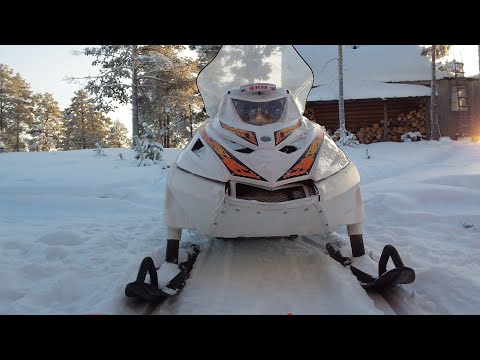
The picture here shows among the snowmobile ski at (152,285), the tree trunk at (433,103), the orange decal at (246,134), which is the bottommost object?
the snowmobile ski at (152,285)

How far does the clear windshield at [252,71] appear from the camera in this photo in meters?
4.41

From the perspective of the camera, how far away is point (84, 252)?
373 cm

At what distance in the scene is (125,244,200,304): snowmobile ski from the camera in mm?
2480

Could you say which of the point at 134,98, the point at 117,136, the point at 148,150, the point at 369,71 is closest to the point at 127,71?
the point at 134,98

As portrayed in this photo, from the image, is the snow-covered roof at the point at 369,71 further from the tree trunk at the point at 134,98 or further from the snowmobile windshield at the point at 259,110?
the snowmobile windshield at the point at 259,110

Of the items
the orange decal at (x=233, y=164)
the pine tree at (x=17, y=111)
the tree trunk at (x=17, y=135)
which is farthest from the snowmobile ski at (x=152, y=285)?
the tree trunk at (x=17, y=135)

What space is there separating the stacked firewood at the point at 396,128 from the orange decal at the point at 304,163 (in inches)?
676

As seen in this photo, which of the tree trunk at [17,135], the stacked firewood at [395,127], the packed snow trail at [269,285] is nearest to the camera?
the packed snow trail at [269,285]

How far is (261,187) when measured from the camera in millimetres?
2738

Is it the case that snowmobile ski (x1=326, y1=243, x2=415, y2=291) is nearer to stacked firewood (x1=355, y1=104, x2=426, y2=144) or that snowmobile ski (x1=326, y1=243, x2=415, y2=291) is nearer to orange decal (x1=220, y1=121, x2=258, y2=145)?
orange decal (x1=220, y1=121, x2=258, y2=145)

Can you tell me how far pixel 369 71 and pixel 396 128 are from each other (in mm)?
3656
